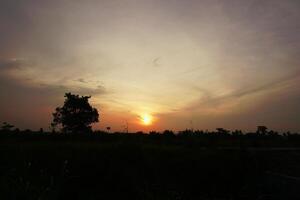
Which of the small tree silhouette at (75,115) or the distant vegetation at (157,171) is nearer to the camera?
the distant vegetation at (157,171)

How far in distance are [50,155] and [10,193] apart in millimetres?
6462

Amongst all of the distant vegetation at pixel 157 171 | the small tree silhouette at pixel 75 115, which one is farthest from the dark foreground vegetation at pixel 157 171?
the small tree silhouette at pixel 75 115

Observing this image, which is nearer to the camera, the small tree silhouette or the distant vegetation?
the distant vegetation

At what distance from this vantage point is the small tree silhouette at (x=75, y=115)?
4562 centimetres

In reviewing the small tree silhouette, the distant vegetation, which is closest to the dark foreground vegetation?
the distant vegetation

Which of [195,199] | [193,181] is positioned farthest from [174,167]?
[195,199]

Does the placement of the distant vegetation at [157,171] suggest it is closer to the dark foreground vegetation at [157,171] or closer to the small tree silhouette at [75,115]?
the dark foreground vegetation at [157,171]

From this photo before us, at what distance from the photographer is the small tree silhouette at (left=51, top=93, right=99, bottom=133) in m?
45.6

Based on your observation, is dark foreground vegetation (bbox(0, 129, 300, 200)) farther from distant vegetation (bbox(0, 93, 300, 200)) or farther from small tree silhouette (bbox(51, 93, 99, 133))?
small tree silhouette (bbox(51, 93, 99, 133))

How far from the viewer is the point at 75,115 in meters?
46.2

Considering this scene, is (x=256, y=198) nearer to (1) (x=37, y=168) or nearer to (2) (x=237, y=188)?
(2) (x=237, y=188)

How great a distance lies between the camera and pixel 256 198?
12.9 meters

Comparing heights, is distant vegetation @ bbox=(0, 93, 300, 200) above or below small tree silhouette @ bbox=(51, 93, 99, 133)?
below

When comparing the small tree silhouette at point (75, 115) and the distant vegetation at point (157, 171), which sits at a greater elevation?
the small tree silhouette at point (75, 115)
